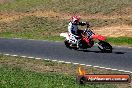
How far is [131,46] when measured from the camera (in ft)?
89.4

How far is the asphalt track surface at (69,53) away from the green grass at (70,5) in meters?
14.5

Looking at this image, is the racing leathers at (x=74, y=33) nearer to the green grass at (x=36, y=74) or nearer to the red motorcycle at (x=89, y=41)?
the red motorcycle at (x=89, y=41)

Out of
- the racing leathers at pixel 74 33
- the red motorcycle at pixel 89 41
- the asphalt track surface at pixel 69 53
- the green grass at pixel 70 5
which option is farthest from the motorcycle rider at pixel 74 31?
the green grass at pixel 70 5

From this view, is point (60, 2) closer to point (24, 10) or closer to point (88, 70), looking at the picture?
point (24, 10)

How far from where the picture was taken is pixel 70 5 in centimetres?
4512

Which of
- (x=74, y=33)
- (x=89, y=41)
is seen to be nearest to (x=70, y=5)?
(x=74, y=33)

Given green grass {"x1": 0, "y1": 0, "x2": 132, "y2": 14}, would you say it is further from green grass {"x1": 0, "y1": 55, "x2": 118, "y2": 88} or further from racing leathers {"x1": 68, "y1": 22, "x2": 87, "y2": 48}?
green grass {"x1": 0, "y1": 55, "x2": 118, "y2": 88}

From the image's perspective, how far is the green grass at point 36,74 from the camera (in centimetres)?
1625

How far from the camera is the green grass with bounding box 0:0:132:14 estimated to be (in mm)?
42000

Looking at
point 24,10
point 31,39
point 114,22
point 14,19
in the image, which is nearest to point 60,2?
point 24,10

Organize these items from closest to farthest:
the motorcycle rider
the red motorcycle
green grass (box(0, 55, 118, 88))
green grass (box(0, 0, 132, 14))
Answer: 1. green grass (box(0, 55, 118, 88))
2. the red motorcycle
3. the motorcycle rider
4. green grass (box(0, 0, 132, 14))

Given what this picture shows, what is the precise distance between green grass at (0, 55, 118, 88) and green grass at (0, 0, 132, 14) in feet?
66.4

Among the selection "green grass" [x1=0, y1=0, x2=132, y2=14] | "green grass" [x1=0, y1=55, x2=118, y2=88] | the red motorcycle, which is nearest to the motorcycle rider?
the red motorcycle

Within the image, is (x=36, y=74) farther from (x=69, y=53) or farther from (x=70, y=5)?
(x=70, y=5)
